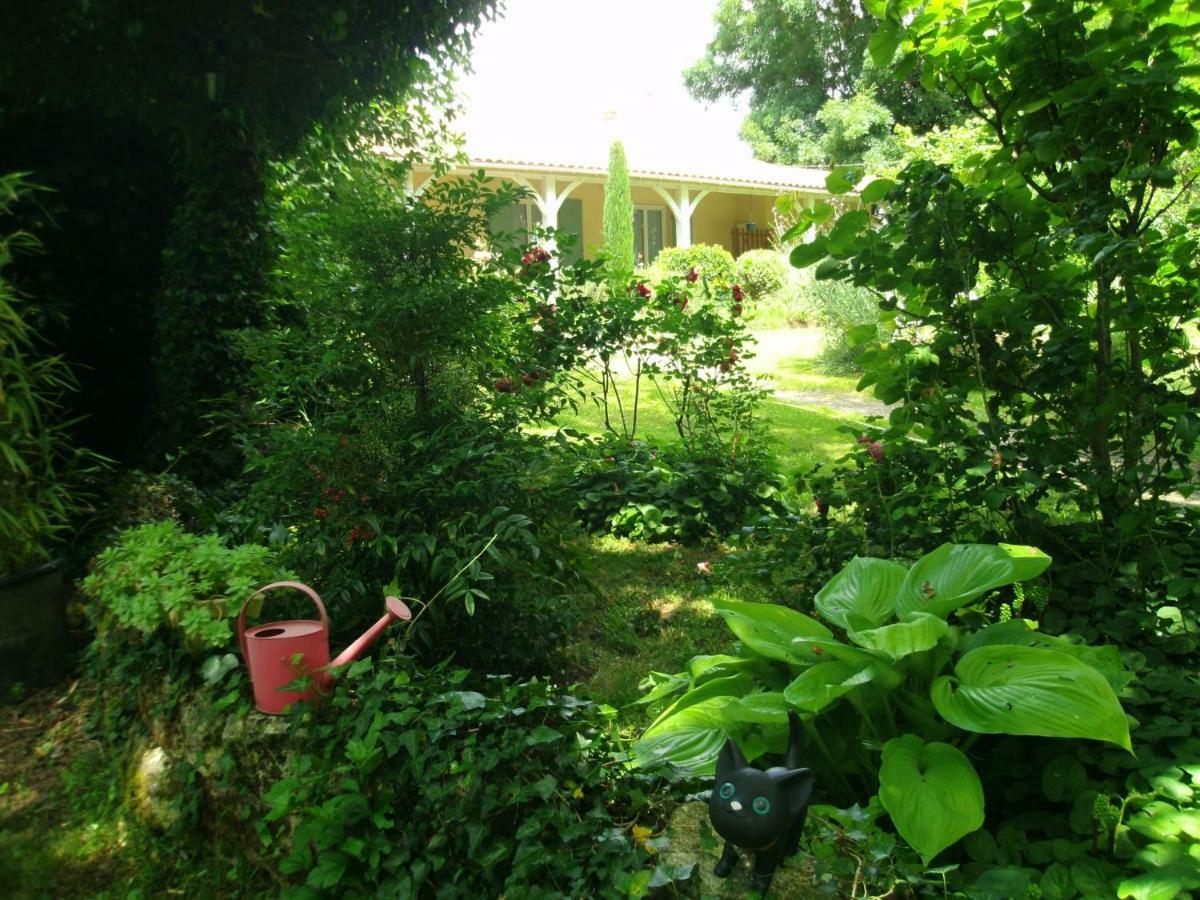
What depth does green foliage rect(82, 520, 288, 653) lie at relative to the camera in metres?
2.53

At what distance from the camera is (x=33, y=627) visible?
330 centimetres

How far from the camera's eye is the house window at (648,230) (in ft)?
71.2

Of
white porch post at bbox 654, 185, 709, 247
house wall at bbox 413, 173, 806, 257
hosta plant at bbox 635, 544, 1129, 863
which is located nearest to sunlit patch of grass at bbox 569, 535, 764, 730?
hosta plant at bbox 635, 544, 1129, 863

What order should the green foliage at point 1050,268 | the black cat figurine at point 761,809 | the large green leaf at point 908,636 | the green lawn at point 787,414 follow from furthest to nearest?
the green lawn at point 787,414, the green foliage at point 1050,268, the large green leaf at point 908,636, the black cat figurine at point 761,809

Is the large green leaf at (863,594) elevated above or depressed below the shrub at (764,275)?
below

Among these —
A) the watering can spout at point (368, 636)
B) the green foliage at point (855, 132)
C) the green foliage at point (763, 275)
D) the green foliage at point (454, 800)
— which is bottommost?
the green foliage at point (454, 800)

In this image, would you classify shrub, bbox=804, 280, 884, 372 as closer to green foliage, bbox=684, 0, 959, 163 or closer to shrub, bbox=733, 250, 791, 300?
shrub, bbox=733, 250, 791, 300

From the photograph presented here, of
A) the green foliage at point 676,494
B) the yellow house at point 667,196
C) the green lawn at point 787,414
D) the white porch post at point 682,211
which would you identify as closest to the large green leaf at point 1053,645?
the green foliage at point 676,494

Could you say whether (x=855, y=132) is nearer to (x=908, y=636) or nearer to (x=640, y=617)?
(x=640, y=617)

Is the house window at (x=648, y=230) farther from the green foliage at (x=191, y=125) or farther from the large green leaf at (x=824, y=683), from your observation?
the large green leaf at (x=824, y=683)

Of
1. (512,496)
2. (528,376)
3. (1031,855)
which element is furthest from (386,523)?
(1031,855)

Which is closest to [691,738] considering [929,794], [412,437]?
[929,794]

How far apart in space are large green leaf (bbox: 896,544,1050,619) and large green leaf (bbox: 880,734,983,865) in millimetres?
380

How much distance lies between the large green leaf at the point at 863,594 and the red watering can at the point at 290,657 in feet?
3.84
